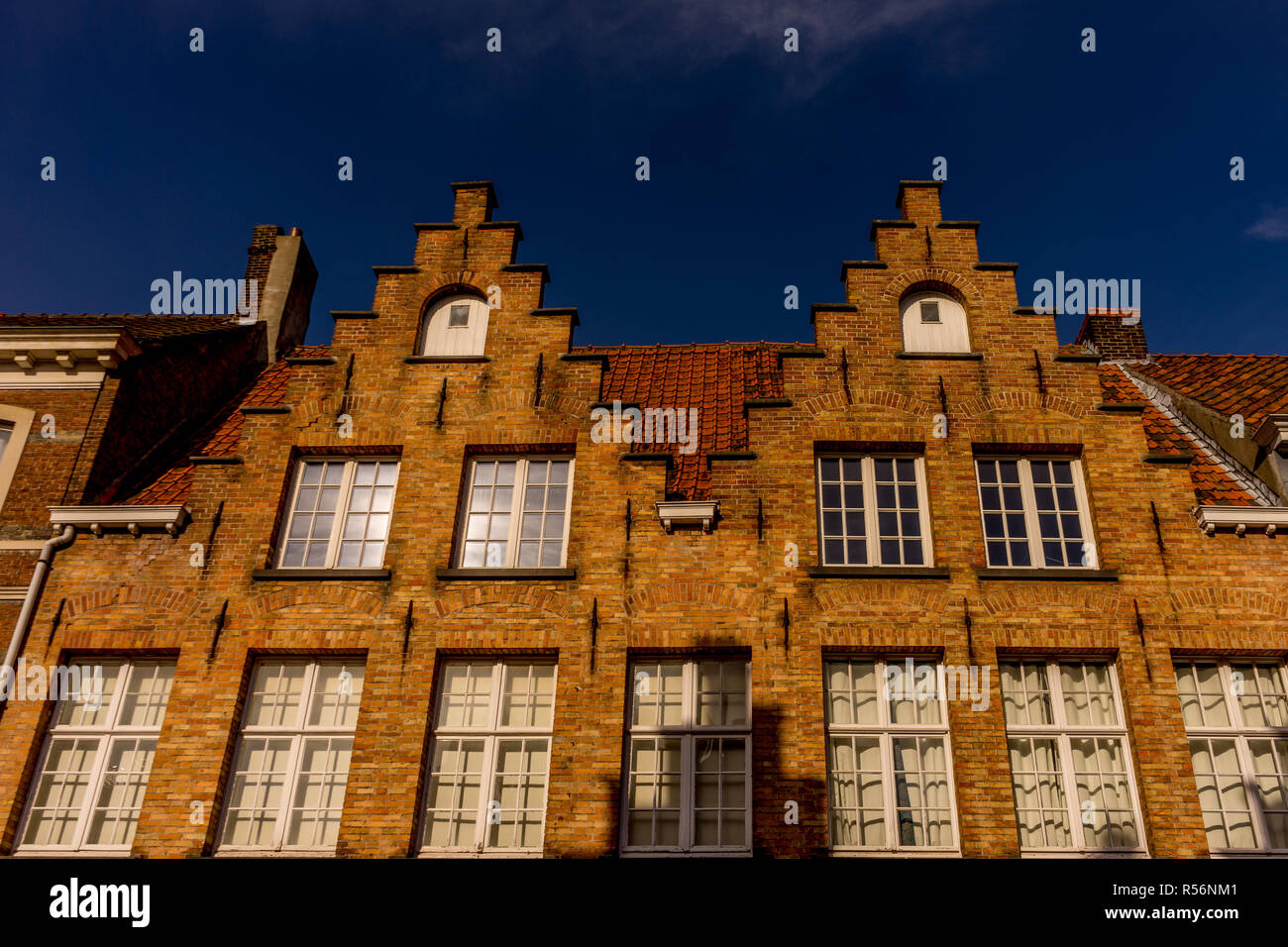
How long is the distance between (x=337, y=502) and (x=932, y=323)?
25.1 ft

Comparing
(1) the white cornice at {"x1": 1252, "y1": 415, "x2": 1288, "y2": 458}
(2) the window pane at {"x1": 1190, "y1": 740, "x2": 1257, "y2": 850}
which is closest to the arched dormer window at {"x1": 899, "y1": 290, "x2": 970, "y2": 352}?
(1) the white cornice at {"x1": 1252, "y1": 415, "x2": 1288, "y2": 458}

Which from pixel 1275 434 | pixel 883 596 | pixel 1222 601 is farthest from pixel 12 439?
pixel 1275 434

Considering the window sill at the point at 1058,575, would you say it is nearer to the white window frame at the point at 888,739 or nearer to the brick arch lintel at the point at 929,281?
the white window frame at the point at 888,739

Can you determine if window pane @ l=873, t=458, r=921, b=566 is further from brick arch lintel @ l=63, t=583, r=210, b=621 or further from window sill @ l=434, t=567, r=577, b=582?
brick arch lintel @ l=63, t=583, r=210, b=621

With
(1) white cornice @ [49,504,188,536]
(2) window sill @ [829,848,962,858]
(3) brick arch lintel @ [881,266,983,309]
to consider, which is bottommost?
(2) window sill @ [829,848,962,858]

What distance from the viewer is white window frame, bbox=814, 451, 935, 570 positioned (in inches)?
446

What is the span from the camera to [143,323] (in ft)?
52.7

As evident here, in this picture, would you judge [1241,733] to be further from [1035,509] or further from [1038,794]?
[1035,509]

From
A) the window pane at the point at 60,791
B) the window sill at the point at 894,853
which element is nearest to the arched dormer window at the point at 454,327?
the window pane at the point at 60,791

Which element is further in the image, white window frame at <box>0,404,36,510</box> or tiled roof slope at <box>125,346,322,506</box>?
tiled roof slope at <box>125,346,322,506</box>

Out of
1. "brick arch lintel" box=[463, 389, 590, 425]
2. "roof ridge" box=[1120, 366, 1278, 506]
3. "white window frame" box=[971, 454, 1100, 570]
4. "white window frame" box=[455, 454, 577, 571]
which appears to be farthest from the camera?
"brick arch lintel" box=[463, 389, 590, 425]

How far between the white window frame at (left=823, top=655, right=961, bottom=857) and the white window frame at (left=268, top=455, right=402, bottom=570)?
5222 millimetres

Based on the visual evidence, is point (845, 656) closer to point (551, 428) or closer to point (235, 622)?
point (551, 428)
